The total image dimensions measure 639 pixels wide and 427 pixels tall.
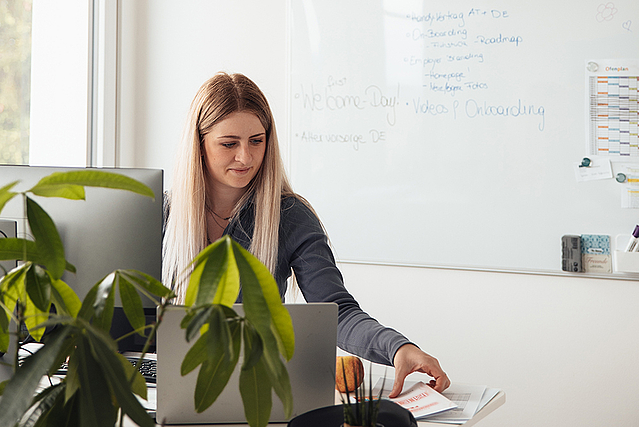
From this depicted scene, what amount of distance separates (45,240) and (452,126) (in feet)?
6.62

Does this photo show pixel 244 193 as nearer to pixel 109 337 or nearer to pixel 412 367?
pixel 412 367

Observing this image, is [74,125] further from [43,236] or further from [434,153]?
[43,236]

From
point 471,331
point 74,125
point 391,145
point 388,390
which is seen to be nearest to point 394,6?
point 391,145

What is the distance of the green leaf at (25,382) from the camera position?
402 millimetres

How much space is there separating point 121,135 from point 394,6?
142 centimetres

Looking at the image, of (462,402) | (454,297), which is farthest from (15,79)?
(462,402)

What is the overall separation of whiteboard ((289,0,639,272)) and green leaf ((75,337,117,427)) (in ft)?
6.71

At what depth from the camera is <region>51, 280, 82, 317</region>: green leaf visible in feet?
1.94

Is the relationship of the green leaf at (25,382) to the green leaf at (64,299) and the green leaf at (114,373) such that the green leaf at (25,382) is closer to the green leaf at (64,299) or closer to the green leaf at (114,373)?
the green leaf at (114,373)

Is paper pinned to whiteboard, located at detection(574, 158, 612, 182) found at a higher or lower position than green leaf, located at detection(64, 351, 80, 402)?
higher

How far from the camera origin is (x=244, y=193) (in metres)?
1.62

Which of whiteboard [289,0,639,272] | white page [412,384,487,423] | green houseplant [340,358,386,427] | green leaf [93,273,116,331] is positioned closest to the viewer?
green leaf [93,273,116,331]

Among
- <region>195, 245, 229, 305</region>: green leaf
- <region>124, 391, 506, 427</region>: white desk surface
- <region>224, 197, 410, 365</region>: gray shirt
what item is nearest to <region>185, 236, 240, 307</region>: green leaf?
<region>195, 245, 229, 305</region>: green leaf

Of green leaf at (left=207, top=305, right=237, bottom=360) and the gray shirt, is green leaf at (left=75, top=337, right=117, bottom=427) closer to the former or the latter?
green leaf at (left=207, top=305, right=237, bottom=360)
